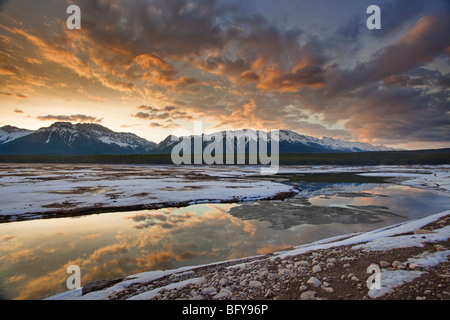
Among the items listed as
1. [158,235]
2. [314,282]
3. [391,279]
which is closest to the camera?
[391,279]

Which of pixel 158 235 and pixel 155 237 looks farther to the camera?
pixel 158 235

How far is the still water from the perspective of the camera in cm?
935

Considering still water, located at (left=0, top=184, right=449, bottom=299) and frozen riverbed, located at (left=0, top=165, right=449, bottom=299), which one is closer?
still water, located at (left=0, top=184, right=449, bottom=299)

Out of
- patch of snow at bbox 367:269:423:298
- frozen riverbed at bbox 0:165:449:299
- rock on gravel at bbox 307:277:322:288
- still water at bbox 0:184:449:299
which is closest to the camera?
patch of snow at bbox 367:269:423:298

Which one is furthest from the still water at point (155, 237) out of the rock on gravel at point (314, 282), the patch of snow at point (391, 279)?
the patch of snow at point (391, 279)

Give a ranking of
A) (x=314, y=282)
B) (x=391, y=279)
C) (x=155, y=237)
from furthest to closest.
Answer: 1. (x=155, y=237)
2. (x=314, y=282)
3. (x=391, y=279)

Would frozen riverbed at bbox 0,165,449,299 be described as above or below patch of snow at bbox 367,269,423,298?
below

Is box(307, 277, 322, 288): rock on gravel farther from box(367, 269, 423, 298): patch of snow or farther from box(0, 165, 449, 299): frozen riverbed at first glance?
box(0, 165, 449, 299): frozen riverbed

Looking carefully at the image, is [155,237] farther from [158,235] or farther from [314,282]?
[314,282]

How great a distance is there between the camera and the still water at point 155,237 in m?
9.35

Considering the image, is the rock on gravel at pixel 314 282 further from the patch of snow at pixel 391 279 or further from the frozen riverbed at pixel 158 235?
the frozen riverbed at pixel 158 235

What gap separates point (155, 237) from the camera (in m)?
13.5

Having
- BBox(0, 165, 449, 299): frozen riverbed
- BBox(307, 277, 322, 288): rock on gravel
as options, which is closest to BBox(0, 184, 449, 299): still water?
BBox(0, 165, 449, 299): frozen riverbed

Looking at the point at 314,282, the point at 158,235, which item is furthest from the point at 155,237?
the point at 314,282
